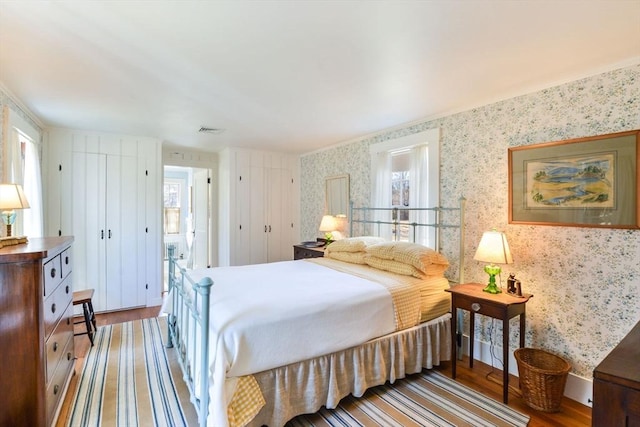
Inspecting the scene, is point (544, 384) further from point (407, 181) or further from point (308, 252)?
point (308, 252)

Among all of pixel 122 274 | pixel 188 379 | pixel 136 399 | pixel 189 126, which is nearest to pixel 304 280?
pixel 188 379

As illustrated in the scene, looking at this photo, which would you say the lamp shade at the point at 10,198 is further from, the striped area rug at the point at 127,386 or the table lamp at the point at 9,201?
the striped area rug at the point at 127,386

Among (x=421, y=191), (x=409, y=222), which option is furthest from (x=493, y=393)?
A: (x=421, y=191)

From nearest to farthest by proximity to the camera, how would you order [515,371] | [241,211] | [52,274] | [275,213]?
[52,274] → [515,371] → [241,211] → [275,213]

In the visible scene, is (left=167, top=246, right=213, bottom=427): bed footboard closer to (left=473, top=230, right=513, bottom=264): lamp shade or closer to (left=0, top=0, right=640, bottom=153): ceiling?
(left=0, top=0, right=640, bottom=153): ceiling

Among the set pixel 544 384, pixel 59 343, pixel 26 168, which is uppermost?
pixel 26 168

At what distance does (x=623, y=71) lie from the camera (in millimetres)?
2068

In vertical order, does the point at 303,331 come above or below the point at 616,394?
below

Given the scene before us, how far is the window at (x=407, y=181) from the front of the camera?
3293 millimetres

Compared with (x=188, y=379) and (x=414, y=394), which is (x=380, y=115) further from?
(x=188, y=379)

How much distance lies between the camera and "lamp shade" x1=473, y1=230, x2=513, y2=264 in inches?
94.3

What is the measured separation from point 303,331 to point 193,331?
730 millimetres

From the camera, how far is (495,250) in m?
2.43

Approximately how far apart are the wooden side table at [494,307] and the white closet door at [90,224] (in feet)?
14.5
